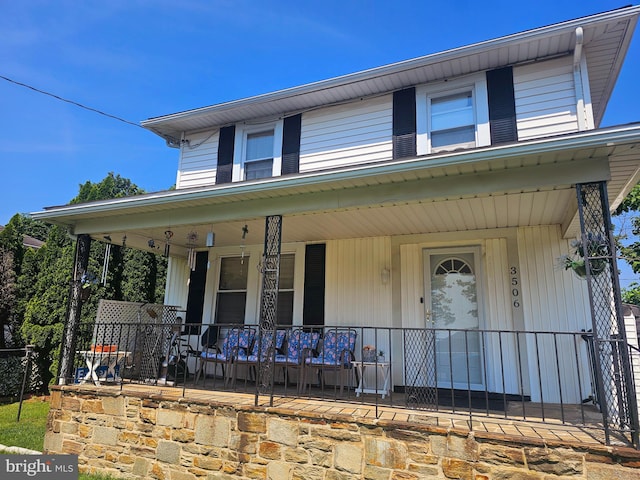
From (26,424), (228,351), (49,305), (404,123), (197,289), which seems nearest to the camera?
(228,351)

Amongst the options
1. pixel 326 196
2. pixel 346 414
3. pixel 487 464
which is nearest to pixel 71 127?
pixel 326 196

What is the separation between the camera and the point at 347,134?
6.32 m

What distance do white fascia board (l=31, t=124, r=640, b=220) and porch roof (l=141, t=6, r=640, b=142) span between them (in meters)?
2.55

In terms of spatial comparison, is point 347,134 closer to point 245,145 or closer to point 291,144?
point 291,144

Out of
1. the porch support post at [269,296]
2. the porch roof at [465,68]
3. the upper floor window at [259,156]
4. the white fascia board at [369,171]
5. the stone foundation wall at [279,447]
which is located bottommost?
the stone foundation wall at [279,447]

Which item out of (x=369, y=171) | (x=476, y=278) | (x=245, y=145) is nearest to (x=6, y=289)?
(x=245, y=145)

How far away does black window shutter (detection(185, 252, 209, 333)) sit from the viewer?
7.17 m

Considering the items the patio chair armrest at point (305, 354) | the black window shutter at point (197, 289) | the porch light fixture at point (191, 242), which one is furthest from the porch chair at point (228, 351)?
the porch light fixture at point (191, 242)

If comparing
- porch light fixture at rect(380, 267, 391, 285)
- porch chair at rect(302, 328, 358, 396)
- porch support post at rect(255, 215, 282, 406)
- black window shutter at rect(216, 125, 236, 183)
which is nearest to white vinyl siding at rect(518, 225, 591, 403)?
porch light fixture at rect(380, 267, 391, 285)

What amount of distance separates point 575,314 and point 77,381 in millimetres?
6616

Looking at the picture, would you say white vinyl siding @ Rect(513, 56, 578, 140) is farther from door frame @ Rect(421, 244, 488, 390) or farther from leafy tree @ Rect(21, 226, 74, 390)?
leafy tree @ Rect(21, 226, 74, 390)

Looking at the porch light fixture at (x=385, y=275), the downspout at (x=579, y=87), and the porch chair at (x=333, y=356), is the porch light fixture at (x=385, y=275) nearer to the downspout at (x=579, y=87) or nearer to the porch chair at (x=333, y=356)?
the porch chair at (x=333, y=356)

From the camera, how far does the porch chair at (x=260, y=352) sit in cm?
417

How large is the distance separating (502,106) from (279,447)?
5.11 m
